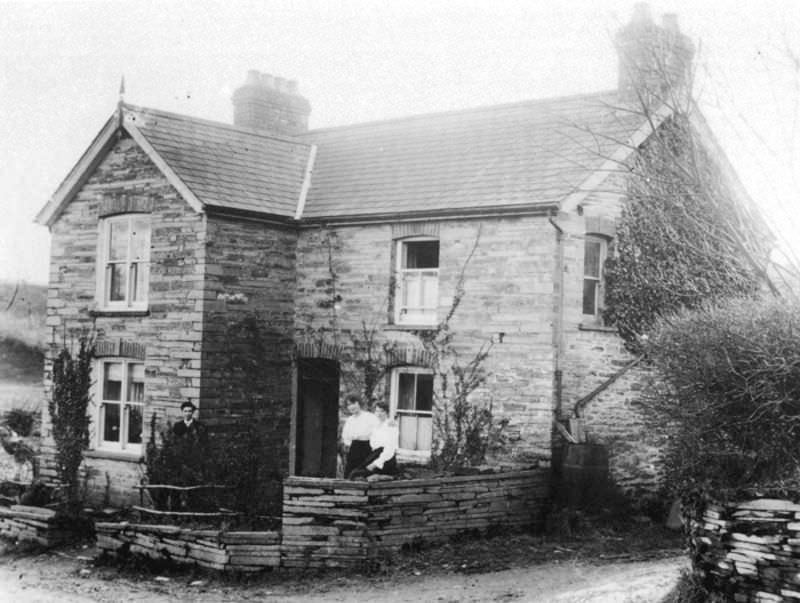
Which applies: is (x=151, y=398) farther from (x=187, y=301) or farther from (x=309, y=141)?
(x=309, y=141)

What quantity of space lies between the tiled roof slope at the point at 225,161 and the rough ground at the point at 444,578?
7221 millimetres

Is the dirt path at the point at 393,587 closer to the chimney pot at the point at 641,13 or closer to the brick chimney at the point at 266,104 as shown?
the chimney pot at the point at 641,13

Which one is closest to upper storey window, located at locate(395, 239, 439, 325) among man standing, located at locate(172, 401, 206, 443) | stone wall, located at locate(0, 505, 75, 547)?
man standing, located at locate(172, 401, 206, 443)

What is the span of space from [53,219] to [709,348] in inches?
580

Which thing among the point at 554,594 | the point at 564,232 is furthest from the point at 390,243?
the point at 554,594

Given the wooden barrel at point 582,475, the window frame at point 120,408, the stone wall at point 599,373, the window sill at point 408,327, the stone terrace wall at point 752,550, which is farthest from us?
the window frame at point 120,408

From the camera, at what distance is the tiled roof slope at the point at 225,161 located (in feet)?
58.6

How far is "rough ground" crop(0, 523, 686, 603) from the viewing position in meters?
11.2

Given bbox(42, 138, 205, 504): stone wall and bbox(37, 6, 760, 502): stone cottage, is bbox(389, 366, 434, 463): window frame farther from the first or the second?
bbox(42, 138, 205, 504): stone wall

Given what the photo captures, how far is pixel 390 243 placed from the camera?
17656 millimetres

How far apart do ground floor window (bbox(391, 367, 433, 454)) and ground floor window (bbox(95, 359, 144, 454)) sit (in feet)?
16.8

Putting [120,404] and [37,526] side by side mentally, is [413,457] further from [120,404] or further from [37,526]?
[37,526]

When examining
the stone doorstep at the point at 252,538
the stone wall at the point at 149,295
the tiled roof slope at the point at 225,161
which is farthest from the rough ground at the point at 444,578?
the tiled roof slope at the point at 225,161

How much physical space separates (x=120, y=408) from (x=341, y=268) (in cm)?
531
